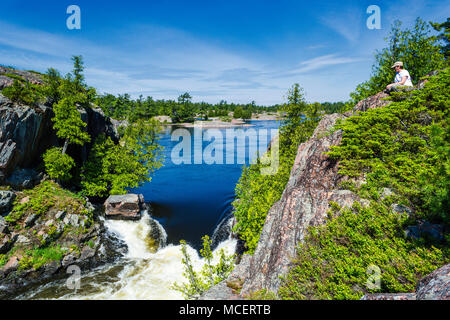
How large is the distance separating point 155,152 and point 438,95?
32568mm

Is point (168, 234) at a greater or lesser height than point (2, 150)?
lesser

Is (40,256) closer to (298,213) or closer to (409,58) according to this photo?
(298,213)

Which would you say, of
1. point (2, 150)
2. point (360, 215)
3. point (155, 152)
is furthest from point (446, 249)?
point (155, 152)

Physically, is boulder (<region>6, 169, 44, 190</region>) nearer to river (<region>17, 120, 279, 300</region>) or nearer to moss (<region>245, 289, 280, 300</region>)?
river (<region>17, 120, 279, 300</region>)

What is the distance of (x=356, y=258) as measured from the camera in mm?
6543

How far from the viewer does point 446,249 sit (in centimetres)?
580

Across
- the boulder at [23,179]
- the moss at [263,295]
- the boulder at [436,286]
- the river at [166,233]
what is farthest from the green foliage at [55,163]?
the boulder at [436,286]

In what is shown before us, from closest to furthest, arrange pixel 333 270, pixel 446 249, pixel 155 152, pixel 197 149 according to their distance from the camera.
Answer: pixel 446 249 → pixel 333 270 → pixel 155 152 → pixel 197 149

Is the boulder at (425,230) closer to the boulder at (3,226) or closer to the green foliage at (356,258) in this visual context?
the green foliage at (356,258)

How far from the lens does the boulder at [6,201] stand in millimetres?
18733

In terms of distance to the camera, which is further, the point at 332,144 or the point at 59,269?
the point at 59,269

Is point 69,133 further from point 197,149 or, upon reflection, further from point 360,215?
point 197,149

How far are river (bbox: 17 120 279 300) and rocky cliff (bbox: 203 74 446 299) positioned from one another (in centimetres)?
726

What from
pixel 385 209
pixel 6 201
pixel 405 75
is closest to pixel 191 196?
pixel 6 201
